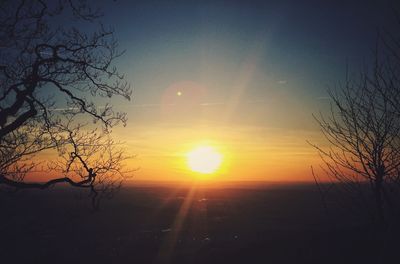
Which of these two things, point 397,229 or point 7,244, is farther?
point 7,244

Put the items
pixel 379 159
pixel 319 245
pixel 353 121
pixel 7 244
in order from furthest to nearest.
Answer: pixel 7 244, pixel 319 245, pixel 353 121, pixel 379 159

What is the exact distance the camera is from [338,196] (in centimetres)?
962

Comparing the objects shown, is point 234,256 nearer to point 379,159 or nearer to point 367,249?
point 367,249

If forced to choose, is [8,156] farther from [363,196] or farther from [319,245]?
[319,245]

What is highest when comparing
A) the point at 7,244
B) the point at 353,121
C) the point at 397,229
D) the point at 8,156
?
the point at 353,121

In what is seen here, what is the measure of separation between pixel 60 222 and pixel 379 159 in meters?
56.2

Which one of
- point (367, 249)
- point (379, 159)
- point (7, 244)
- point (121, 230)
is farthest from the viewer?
point (121, 230)

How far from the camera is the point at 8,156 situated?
325 inches

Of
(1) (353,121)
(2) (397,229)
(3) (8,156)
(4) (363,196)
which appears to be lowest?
(2) (397,229)

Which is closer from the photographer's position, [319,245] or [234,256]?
[319,245]

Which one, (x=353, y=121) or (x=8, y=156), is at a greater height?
(x=353, y=121)

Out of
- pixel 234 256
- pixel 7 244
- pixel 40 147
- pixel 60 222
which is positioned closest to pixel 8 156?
pixel 40 147

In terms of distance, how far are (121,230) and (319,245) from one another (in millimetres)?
36342

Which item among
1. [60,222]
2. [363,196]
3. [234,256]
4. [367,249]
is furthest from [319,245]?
[60,222]
